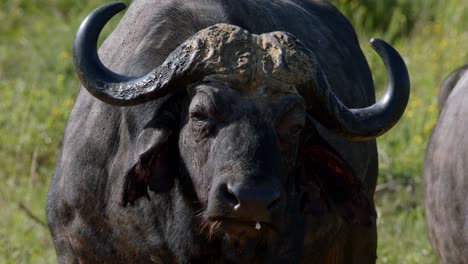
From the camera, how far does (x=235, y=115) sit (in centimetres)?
486

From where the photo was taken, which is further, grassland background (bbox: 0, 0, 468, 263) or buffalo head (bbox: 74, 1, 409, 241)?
grassland background (bbox: 0, 0, 468, 263)

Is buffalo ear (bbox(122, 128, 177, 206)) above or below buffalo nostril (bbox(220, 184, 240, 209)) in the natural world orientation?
below

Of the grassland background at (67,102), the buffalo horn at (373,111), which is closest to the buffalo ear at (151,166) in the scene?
the buffalo horn at (373,111)

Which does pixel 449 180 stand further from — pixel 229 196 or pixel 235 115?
pixel 229 196

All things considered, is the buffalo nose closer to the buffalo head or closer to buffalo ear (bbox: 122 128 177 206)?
the buffalo head

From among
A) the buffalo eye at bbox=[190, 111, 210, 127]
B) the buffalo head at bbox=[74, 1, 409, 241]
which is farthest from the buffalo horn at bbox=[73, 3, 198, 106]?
the buffalo eye at bbox=[190, 111, 210, 127]

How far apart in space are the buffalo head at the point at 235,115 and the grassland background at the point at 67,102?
9.32ft

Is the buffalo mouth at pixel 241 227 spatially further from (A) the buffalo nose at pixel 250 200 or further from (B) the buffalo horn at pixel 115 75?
(B) the buffalo horn at pixel 115 75

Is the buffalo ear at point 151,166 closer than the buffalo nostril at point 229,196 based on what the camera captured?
No

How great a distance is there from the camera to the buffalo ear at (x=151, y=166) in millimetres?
5105

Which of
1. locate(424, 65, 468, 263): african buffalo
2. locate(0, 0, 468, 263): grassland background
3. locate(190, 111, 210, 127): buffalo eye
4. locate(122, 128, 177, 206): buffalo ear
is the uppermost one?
locate(190, 111, 210, 127): buffalo eye

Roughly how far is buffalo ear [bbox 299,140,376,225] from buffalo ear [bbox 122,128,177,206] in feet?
1.94

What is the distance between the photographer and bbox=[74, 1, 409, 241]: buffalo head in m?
4.73

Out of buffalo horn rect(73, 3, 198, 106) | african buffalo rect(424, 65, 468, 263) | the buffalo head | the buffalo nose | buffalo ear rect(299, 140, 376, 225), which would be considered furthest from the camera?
african buffalo rect(424, 65, 468, 263)
